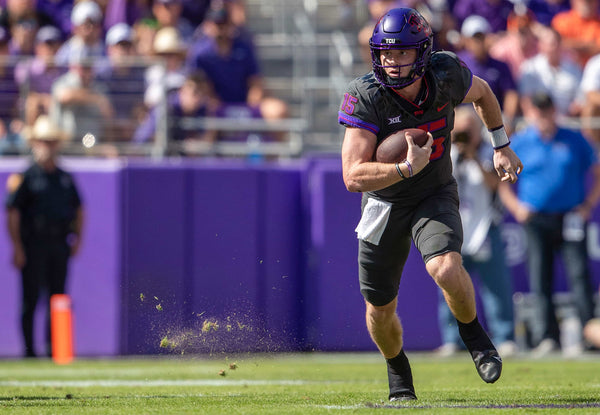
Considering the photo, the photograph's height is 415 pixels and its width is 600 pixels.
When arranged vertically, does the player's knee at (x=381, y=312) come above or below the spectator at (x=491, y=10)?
below

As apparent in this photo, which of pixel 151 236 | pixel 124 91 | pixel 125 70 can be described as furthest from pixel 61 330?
pixel 125 70

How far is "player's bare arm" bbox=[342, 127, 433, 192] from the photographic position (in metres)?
5.34

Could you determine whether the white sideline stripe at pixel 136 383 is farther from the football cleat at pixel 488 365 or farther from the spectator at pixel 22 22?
the spectator at pixel 22 22

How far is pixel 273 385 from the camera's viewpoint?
7.57m

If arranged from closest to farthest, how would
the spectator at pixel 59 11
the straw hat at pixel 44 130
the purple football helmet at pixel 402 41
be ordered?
the purple football helmet at pixel 402 41, the straw hat at pixel 44 130, the spectator at pixel 59 11

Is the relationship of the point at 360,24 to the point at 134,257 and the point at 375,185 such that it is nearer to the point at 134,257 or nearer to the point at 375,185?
the point at 134,257

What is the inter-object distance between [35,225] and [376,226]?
235 inches

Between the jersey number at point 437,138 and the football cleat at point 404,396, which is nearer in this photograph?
the jersey number at point 437,138

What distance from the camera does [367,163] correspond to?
5.46m

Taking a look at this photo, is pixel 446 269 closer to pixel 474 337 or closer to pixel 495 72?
pixel 474 337

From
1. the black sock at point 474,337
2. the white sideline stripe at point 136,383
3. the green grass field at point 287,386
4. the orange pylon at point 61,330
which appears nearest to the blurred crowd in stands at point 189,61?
the orange pylon at point 61,330

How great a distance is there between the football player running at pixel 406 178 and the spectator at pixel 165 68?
550cm

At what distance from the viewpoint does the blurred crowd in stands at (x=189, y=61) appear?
10992 millimetres

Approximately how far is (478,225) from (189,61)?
12.4ft
